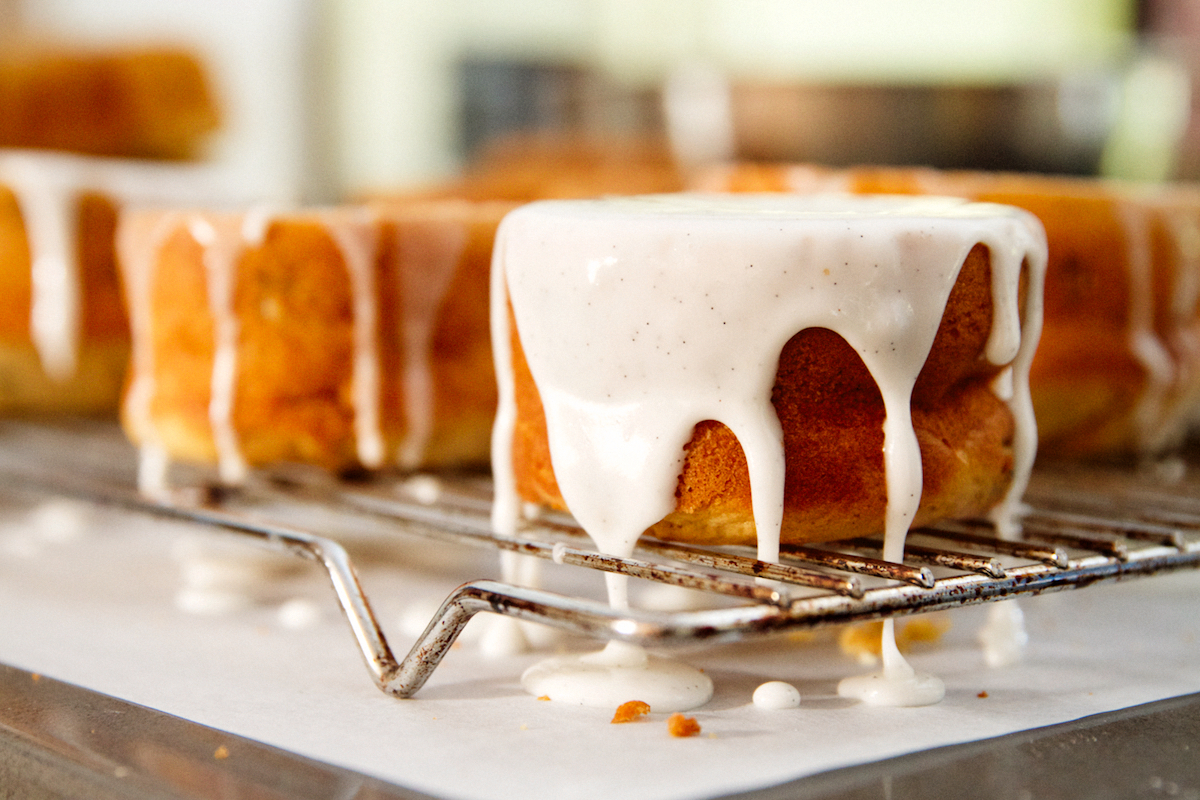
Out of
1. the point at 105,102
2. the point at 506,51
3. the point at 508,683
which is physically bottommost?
the point at 508,683

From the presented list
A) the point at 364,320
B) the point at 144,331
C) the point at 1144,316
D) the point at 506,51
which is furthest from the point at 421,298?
the point at 506,51

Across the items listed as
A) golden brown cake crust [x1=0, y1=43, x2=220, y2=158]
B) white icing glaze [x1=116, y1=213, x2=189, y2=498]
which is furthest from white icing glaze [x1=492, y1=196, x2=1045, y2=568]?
golden brown cake crust [x1=0, y1=43, x2=220, y2=158]

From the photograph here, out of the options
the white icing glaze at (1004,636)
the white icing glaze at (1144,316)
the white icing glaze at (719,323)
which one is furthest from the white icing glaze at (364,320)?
the white icing glaze at (1144,316)

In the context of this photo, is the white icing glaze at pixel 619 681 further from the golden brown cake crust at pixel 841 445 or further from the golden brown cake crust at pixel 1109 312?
the golden brown cake crust at pixel 1109 312

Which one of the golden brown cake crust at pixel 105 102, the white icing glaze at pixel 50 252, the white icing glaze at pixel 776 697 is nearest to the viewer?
the white icing glaze at pixel 776 697

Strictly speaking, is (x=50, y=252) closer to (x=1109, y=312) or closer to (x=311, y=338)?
(x=311, y=338)

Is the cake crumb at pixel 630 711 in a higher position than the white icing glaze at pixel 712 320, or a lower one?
lower
